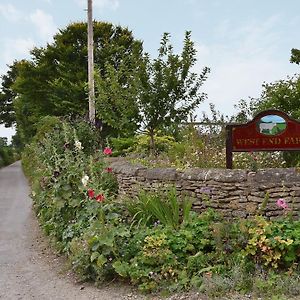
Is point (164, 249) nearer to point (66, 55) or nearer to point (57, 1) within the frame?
point (57, 1)

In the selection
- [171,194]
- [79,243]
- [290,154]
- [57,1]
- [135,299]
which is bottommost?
[135,299]

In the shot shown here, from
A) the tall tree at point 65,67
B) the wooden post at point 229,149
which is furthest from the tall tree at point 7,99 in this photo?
the wooden post at point 229,149

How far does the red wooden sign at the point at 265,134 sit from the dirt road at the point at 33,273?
2.54 m

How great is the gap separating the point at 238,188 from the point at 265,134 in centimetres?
109

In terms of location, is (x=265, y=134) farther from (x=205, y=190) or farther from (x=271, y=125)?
(x=205, y=190)

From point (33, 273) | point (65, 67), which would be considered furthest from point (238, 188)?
point (65, 67)

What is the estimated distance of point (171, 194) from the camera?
545 cm

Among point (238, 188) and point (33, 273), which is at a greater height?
point (238, 188)

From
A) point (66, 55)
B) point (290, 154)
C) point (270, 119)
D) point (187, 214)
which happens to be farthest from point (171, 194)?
point (66, 55)

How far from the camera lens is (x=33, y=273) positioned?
5273mm

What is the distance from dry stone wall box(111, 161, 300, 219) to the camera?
5.14 m

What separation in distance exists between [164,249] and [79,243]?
1.13 m

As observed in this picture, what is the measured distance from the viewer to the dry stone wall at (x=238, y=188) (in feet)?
16.9

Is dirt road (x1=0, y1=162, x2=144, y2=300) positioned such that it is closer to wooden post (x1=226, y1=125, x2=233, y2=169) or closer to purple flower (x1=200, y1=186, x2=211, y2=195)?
purple flower (x1=200, y1=186, x2=211, y2=195)
